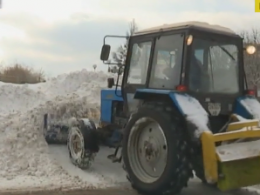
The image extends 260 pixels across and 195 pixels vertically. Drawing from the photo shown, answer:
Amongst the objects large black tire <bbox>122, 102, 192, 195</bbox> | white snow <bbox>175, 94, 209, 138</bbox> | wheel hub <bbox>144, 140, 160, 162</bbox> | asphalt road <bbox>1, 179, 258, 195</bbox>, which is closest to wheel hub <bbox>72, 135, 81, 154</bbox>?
asphalt road <bbox>1, 179, 258, 195</bbox>

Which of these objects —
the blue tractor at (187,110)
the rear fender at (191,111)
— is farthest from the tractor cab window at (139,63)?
the rear fender at (191,111)

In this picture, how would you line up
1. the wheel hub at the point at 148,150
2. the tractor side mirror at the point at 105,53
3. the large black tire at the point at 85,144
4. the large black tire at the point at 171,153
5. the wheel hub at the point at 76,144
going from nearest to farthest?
the large black tire at the point at 171,153
the wheel hub at the point at 148,150
the tractor side mirror at the point at 105,53
the large black tire at the point at 85,144
the wheel hub at the point at 76,144

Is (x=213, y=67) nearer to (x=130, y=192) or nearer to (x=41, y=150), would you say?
(x=130, y=192)

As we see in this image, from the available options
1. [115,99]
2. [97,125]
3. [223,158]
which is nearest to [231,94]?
[223,158]

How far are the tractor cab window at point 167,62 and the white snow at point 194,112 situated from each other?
0.42 meters

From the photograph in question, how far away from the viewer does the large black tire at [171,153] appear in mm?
5953

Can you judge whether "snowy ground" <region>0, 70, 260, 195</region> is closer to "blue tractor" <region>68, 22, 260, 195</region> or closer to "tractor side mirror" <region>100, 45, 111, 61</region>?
"blue tractor" <region>68, 22, 260, 195</region>

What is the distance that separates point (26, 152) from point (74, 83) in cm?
388

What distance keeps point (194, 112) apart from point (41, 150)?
363cm

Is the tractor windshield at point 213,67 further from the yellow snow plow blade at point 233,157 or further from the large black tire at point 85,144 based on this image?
the large black tire at point 85,144

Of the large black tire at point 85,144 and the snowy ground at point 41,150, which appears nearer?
the snowy ground at point 41,150

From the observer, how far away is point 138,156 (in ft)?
22.7

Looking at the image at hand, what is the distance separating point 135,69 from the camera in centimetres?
749

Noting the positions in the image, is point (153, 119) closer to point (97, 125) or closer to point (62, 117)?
point (97, 125)
